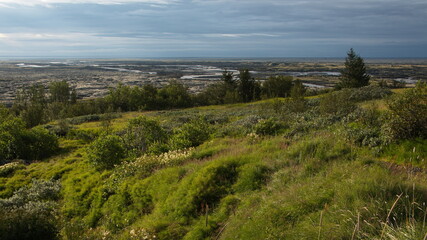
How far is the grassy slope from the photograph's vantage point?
17.6ft

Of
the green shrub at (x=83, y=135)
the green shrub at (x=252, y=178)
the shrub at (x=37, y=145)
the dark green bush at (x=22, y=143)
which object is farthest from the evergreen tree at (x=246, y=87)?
the green shrub at (x=252, y=178)

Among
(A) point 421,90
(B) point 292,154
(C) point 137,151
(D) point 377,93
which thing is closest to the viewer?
(B) point 292,154

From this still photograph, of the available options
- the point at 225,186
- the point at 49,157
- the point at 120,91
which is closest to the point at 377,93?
the point at 225,186

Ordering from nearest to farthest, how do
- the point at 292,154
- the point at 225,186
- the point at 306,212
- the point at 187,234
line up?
the point at 306,212 → the point at 187,234 → the point at 225,186 → the point at 292,154

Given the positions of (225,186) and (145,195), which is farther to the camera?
(145,195)

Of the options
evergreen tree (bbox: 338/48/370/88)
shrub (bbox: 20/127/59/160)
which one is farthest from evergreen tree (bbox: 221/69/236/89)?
shrub (bbox: 20/127/59/160)

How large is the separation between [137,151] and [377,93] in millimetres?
24425

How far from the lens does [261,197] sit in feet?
26.6

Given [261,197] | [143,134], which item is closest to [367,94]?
[143,134]

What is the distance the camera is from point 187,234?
765 cm

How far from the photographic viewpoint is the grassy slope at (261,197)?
17.6 ft

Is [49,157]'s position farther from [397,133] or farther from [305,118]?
[397,133]

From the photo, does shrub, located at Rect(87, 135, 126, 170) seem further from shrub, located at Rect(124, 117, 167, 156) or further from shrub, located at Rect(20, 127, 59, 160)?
shrub, located at Rect(20, 127, 59, 160)

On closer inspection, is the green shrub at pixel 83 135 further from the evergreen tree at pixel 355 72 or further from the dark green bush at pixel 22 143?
the evergreen tree at pixel 355 72
